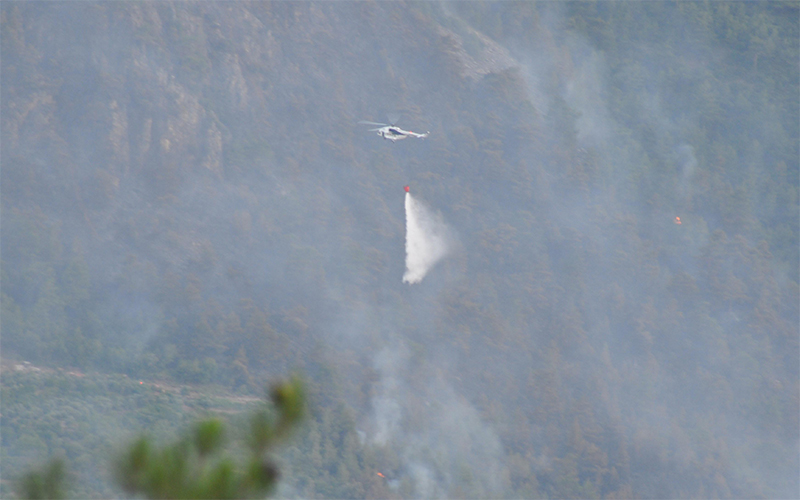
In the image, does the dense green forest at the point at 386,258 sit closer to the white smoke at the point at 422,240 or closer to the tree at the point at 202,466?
the white smoke at the point at 422,240

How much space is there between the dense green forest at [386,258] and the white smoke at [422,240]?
576 mm

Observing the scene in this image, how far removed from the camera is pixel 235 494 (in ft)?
30.1

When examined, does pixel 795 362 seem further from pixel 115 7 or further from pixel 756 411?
pixel 115 7

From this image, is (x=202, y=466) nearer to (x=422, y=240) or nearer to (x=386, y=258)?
(x=386, y=258)

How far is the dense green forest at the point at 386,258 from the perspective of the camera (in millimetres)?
49062

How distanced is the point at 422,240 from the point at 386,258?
2786mm

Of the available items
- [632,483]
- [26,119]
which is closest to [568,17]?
[632,483]

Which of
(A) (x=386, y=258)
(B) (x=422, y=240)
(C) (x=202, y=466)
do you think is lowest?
(A) (x=386, y=258)

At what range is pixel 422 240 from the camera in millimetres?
57844

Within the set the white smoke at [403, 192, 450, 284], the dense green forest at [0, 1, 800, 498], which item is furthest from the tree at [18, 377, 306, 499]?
the white smoke at [403, 192, 450, 284]

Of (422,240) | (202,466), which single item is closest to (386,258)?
(422,240)

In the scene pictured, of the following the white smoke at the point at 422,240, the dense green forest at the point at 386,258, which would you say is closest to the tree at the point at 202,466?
the dense green forest at the point at 386,258

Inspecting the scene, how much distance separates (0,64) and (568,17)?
40519 millimetres

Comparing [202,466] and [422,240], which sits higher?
Result: [202,466]
